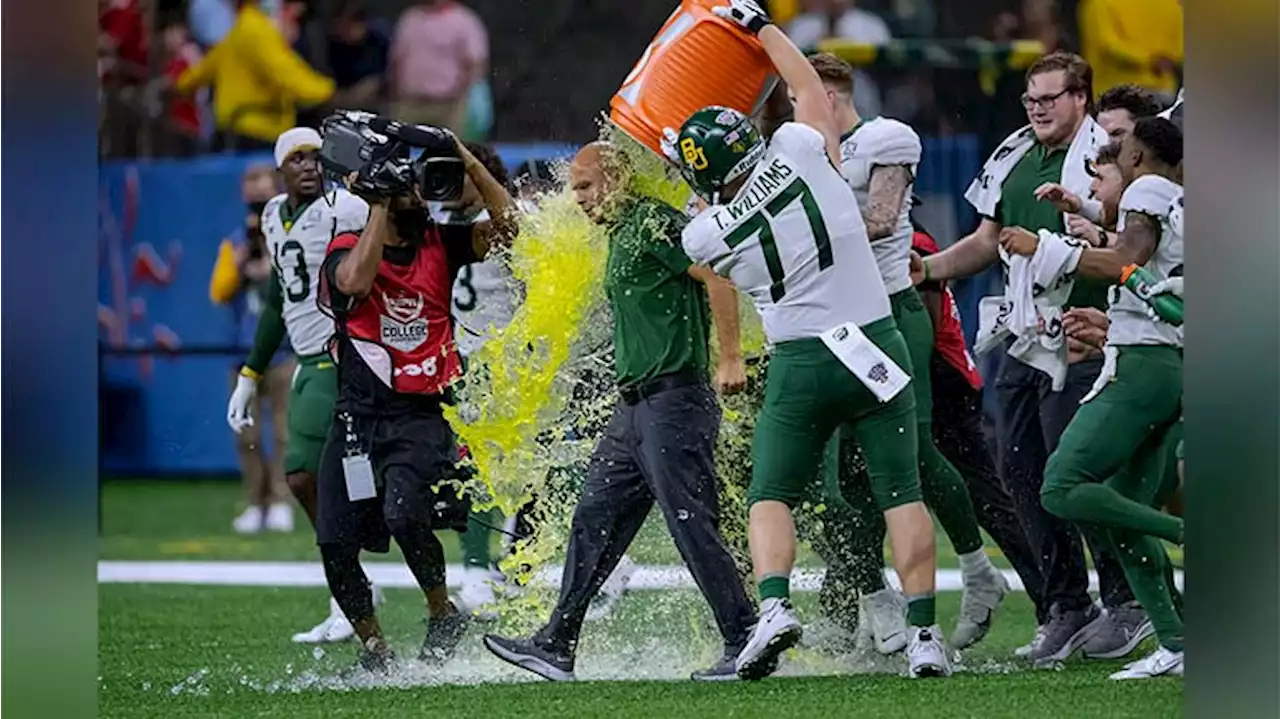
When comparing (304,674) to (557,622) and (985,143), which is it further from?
(985,143)

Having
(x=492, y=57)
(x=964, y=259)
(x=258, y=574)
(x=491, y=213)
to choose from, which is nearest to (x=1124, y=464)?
(x=964, y=259)

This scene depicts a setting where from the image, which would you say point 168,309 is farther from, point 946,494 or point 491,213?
point 946,494

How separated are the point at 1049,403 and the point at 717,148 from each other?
1955mm

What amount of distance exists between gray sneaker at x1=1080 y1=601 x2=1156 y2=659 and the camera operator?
2.33 meters

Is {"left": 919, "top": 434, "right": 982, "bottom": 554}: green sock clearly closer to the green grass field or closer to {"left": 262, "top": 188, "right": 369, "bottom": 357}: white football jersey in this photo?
the green grass field

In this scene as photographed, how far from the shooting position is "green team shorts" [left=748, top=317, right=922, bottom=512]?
7.16 m

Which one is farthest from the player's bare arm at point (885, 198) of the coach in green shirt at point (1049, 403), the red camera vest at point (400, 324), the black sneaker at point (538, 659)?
the black sneaker at point (538, 659)

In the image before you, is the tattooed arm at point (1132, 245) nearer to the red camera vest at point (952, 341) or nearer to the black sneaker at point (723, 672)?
the red camera vest at point (952, 341)

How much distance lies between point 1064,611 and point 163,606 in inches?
183

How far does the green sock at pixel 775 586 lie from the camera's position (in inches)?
279
